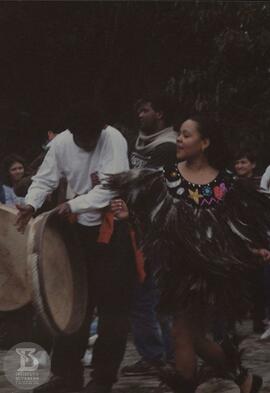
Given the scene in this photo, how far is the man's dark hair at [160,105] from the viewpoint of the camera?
5055 millimetres

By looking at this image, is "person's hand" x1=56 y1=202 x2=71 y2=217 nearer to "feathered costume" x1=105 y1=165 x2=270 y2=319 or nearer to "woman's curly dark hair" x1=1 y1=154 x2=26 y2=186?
"feathered costume" x1=105 y1=165 x2=270 y2=319

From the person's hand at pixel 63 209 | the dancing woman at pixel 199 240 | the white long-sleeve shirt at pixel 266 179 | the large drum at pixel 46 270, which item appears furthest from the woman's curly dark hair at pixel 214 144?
the large drum at pixel 46 270

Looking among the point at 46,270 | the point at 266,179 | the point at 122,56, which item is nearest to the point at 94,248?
the point at 46,270

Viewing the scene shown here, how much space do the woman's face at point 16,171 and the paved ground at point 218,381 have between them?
1.15 metres

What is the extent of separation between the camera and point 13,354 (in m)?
4.77

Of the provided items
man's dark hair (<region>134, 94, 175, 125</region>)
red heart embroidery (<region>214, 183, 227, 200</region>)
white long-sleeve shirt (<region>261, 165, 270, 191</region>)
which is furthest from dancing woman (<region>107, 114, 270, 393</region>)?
man's dark hair (<region>134, 94, 175, 125</region>)

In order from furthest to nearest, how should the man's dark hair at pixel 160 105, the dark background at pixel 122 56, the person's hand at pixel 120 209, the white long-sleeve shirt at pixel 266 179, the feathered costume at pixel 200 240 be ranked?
1. the dark background at pixel 122 56
2. the man's dark hair at pixel 160 105
3. the white long-sleeve shirt at pixel 266 179
4. the person's hand at pixel 120 209
5. the feathered costume at pixel 200 240

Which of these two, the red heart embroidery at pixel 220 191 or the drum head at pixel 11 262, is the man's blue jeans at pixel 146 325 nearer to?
the drum head at pixel 11 262

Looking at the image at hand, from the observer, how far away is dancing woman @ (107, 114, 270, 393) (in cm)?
404

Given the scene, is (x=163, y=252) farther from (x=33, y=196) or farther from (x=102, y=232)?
(x=33, y=196)

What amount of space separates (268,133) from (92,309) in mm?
1596

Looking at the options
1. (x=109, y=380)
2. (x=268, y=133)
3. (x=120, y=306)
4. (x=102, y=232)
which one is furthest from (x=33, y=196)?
(x=268, y=133)

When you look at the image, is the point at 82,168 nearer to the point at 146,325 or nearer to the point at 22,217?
the point at 22,217

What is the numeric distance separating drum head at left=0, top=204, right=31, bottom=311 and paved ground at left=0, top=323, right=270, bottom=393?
451mm
